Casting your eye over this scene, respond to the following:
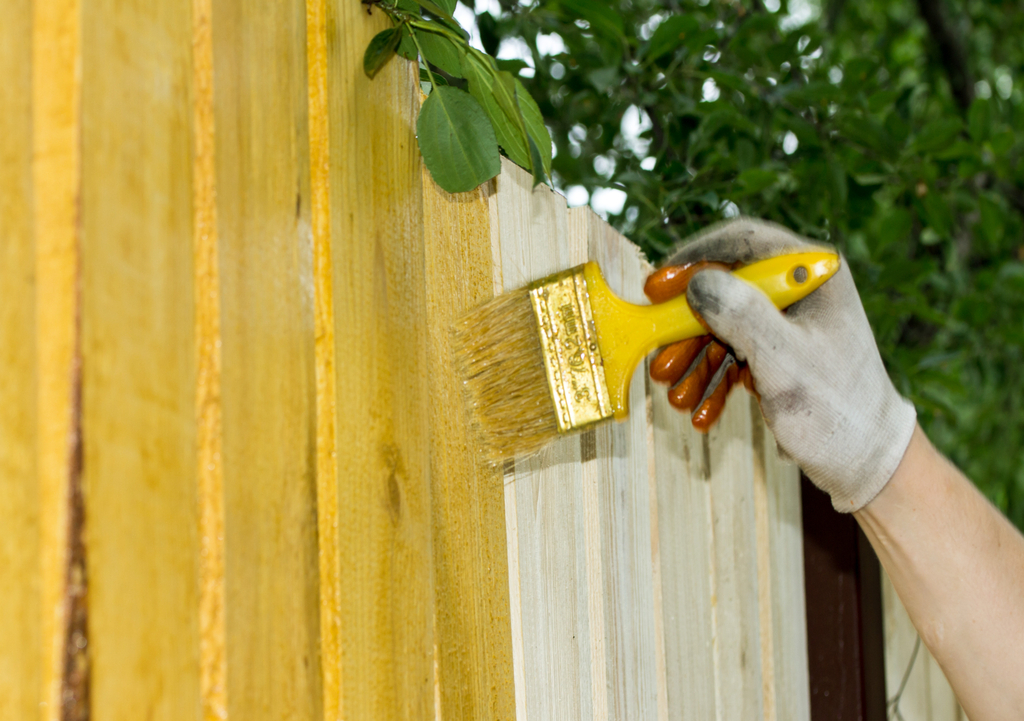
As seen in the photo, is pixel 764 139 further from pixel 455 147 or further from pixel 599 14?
pixel 455 147

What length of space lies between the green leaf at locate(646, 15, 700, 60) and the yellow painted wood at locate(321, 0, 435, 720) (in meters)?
1.07

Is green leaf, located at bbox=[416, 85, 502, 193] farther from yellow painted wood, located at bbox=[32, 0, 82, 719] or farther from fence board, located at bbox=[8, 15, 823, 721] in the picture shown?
yellow painted wood, located at bbox=[32, 0, 82, 719]

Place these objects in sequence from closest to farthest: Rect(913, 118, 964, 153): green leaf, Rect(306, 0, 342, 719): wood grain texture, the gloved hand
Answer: Rect(306, 0, 342, 719): wood grain texture → the gloved hand → Rect(913, 118, 964, 153): green leaf

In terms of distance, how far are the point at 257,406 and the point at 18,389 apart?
0.18 m

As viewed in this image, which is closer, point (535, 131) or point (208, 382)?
point (208, 382)

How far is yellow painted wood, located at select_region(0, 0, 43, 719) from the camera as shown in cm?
54

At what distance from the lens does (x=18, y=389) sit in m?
0.56

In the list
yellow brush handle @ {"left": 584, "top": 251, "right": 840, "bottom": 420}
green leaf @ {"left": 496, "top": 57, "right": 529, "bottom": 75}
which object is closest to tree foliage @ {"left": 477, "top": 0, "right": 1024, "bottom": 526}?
green leaf @ {"left": 496, "top": 57, "right": 529, "bottom": 75}

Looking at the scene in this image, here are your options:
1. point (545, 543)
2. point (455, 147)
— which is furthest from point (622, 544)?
point (455, 147)

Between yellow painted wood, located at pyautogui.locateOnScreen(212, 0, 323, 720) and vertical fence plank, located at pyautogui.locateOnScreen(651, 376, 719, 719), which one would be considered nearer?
yellow painted wood, located at pyautogui.locateOnScreen(212, 0, 323, 720)

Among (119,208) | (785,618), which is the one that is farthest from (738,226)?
(785,618)

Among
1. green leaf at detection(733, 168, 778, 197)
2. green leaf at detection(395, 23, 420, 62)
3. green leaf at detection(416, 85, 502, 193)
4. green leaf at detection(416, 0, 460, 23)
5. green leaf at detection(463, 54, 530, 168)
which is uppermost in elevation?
green leaf at detection(733, 168, 778, 197)

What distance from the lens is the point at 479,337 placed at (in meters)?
1.04

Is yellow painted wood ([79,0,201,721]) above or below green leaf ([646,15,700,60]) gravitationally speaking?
below
